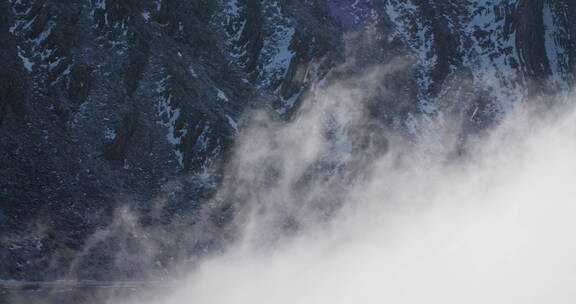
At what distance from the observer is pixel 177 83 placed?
3550cm

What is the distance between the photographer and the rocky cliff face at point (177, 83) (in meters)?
26.5

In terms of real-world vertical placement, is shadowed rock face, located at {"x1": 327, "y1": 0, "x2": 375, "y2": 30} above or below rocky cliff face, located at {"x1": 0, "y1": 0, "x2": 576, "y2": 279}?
above

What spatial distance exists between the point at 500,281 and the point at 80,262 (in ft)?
83.0

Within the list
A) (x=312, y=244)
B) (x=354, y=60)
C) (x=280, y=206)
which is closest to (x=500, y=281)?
(x=312, y=244)

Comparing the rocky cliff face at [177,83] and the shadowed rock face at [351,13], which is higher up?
the shadowed rock face at [351,13]

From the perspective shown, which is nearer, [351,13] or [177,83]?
[177,83]

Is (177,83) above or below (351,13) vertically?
below

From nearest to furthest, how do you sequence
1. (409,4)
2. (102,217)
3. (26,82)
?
(102,217)
(26,82)
(409,4)

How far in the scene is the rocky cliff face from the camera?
26516 millimetres

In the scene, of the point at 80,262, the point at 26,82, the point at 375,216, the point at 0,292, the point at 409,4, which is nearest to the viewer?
the point at 0,292

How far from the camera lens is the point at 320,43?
4316cm

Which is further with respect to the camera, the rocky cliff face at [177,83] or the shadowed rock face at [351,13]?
the shadowed rock face at [351,13]

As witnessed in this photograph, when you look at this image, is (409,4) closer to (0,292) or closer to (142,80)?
(142,80)

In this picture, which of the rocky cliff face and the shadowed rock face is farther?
the shadowed rock face
